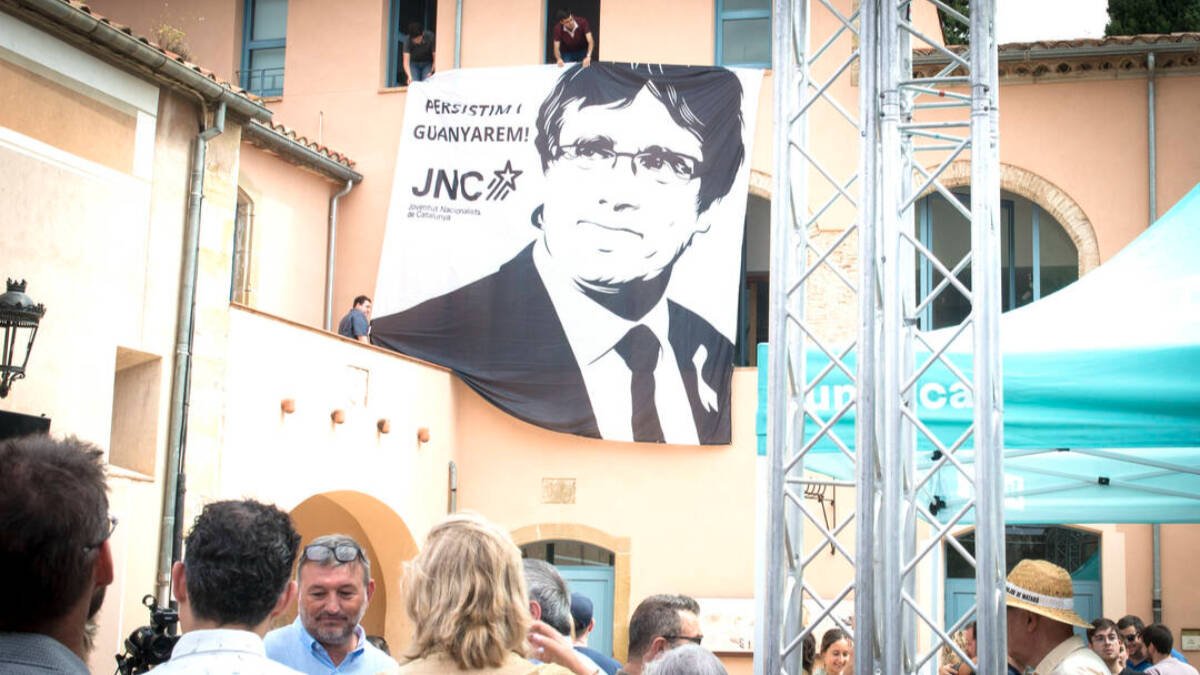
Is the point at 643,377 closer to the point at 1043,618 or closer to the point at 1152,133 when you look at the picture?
the point at 1152,133

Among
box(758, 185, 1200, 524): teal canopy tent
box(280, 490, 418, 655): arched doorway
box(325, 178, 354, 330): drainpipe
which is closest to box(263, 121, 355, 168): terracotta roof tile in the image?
box(325, 178, 354, 330): drainpipe

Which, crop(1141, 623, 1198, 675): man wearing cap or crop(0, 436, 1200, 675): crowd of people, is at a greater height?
crop(0, 436, 1200, 675): crowd of people

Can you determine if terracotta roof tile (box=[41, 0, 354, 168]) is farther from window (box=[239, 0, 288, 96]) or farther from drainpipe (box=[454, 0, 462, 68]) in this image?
drainpipe (box=[454, 0, 462, 68])

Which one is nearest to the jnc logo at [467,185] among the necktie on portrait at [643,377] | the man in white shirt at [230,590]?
the necktie on portrait at [643,377]

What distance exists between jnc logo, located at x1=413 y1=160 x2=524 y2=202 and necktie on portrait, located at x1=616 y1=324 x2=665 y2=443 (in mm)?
2202

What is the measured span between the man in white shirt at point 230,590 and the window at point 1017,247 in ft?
44.8

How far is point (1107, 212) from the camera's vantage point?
15914mm

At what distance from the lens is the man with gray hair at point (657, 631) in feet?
16.2

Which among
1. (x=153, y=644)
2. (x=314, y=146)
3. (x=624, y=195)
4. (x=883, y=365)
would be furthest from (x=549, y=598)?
(x=314, y=146)

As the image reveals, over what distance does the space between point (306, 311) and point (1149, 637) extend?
10418mm

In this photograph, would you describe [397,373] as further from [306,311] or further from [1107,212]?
[1107,212]

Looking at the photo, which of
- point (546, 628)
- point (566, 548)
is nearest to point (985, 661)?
point (546, 628)

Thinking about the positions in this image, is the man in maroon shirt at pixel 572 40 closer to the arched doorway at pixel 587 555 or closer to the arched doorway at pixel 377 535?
the arched doorway at pixel 587 555

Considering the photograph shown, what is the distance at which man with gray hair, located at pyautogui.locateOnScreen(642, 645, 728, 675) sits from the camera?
3557 mm
